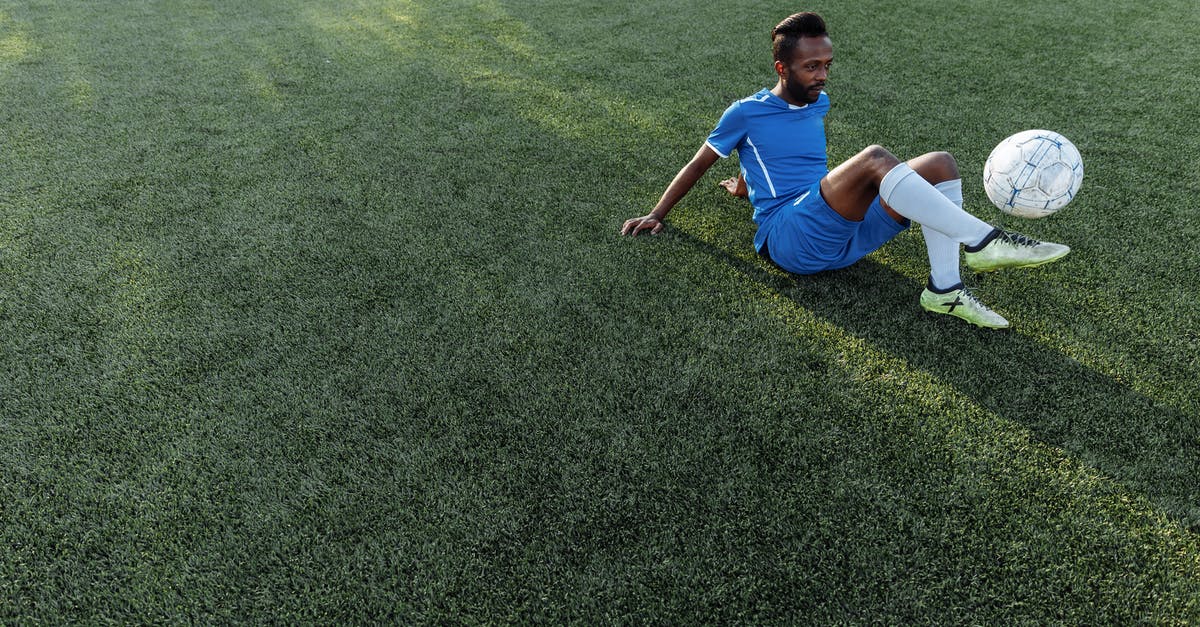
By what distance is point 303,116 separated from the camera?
3.60 metres

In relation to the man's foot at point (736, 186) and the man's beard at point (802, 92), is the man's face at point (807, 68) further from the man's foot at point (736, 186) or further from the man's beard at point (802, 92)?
the man's foot at point (736, 186)

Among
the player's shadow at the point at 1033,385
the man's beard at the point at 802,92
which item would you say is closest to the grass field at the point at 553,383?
the player's shadow at the point at 1033,385

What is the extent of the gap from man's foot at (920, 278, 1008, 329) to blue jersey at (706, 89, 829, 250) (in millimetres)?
574

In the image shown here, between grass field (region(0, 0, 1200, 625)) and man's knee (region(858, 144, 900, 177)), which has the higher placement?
man's knee (region(858, 144, 900, 177))

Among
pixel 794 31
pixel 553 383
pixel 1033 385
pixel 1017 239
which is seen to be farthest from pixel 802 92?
pixel 553 383

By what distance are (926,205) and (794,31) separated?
0.70 m

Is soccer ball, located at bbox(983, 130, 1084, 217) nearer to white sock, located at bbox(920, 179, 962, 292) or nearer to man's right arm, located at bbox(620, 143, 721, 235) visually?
white sock, located at bbox(920, 179, 962, 292)

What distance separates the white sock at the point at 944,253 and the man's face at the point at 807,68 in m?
0.50

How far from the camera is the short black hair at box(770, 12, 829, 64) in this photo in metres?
2.11

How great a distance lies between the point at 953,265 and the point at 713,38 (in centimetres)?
319

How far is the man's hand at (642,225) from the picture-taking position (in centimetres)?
253

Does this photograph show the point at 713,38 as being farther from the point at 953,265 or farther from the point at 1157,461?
the point at 1157,461

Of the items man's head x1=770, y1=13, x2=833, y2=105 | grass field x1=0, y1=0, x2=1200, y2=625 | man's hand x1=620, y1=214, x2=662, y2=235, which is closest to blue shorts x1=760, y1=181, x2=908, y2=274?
grass field x1=0, y1=0, x2=1200, y2=625

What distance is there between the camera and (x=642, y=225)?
2.53m
